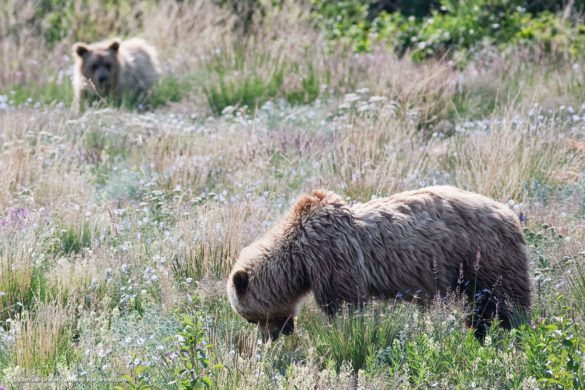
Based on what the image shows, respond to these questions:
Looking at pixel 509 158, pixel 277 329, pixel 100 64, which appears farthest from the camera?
pixel 100 64

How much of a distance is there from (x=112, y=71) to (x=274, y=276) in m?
8.19

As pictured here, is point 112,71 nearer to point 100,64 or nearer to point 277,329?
point 100,64

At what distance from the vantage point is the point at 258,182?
8641 mm

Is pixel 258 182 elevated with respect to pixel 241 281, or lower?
lower

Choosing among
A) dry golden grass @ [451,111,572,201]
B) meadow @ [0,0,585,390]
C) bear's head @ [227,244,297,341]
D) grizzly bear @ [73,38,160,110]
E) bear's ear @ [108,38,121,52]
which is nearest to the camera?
meadow @ [0,0,585,390]

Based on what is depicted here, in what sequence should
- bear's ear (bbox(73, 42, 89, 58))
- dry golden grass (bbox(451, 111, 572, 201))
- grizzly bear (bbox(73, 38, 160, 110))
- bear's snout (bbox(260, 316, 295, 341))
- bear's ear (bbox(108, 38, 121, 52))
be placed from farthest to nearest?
bear's ear (bbox(108, 38, 121, 52))
bear's ear (bbox(73, 42, 89, 58))
grizzly bear (bbox(73, 38, 160, 110))
dry golden grass (bbox(451, 111, 572, 201))
bear's snout (bbox(260, 316, 295, 341))

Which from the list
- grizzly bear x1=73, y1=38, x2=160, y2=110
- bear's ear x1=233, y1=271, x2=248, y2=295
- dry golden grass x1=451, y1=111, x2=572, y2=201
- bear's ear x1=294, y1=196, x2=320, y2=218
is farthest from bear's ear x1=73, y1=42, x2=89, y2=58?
bear's ear x1=233, y1=271, x2=248, y2=295

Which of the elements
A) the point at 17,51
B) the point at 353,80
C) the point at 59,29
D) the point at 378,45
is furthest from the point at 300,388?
the point at 59,29

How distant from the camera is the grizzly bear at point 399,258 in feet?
20.3

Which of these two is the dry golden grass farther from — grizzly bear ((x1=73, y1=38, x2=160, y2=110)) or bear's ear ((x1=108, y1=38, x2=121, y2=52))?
bear's ear ((x1=108, y1=38, x2=121, y2=52))

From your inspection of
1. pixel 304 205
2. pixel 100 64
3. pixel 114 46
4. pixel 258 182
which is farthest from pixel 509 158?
pixel 114 46

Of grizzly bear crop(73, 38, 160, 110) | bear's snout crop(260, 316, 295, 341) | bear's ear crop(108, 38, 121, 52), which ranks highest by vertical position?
bear's snout crop(260, 316, 295, 341)

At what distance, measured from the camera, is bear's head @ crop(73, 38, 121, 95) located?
13430mm

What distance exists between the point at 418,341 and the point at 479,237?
0.94 metres
